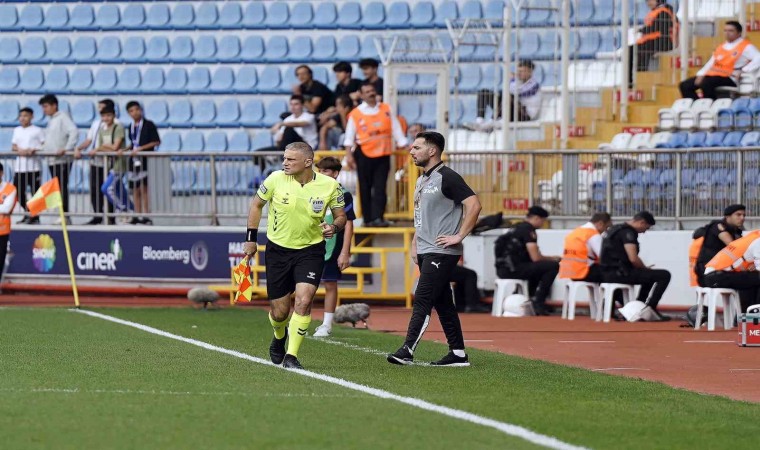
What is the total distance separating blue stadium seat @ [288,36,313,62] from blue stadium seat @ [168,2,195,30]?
2319 millimetres

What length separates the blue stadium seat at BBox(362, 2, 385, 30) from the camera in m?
Answer: 27.2

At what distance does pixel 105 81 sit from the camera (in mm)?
28938

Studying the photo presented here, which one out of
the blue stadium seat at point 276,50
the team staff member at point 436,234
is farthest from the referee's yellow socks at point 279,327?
the blue stadium seat at point 276,50

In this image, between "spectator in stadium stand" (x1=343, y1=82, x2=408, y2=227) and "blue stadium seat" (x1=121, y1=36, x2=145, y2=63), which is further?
"blue stadium seat" (x1=121, y1=36, x2=145, y2=63)

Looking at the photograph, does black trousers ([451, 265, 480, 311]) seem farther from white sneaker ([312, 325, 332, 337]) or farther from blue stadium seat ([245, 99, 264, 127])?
blue stadium seat ([245, 99, 264, 127])

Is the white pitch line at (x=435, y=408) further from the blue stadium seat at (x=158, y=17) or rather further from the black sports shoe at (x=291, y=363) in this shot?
the blue stadium seat at (x=158, y=17)

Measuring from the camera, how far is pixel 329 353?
1296 cm

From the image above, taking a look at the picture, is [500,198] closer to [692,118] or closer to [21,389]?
[692,118]

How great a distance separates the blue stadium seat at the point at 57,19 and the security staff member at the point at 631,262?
1444 centimetres

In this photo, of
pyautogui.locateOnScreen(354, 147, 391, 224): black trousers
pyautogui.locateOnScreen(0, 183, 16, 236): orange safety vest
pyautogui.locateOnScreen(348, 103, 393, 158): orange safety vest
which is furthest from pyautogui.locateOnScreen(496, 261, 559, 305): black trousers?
pyautogui.locateOnScreen(0, 183, 16, 236): orange safety vest

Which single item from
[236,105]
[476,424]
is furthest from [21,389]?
[236,105]

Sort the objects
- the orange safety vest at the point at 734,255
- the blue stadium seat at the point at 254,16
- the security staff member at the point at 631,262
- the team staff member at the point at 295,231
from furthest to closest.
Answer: the blue stadium seat at the point at 254,16
the security staff member at the point at 631,262
the orange safety vest at the point at 734,255
the team staff member at the point at 295,231

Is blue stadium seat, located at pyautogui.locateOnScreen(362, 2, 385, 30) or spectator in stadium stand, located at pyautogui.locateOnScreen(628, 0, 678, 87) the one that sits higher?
blue stadium seat, located at pyautogui.locateOnScreen(362, 2, 385, 30)

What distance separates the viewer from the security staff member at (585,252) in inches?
760
